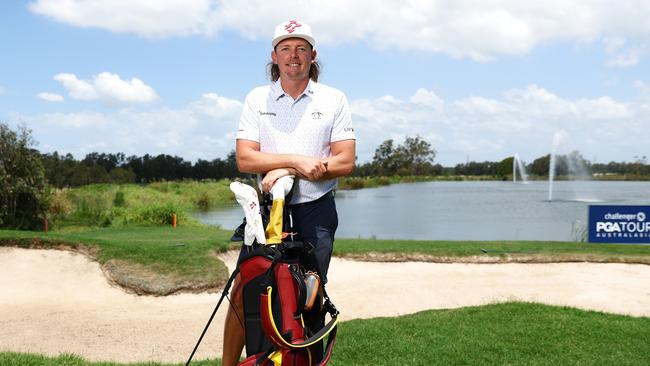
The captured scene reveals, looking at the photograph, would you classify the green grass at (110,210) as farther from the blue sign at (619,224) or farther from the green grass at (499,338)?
the green grass at (499,338)

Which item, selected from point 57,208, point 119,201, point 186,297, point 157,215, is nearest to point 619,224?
point 186,297

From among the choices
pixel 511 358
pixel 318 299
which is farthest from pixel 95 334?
pixel 318 299

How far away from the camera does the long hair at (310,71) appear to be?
336cm

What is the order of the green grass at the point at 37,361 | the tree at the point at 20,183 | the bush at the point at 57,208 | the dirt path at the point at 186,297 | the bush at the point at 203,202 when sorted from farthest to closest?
the bush at the point at 203,202, the bush at the point at 57,208, the tree at the point at 20,183, the dirt path at the point at 186,297, the green grass at the point at 37,361

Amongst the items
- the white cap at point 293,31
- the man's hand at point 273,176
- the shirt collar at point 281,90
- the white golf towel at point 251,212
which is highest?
the white cap at point 293,31

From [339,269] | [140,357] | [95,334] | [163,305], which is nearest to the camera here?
[140,357]

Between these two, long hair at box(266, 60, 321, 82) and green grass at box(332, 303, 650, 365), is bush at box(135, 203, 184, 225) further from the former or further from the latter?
long hair at box(266, 60, 321, 82)

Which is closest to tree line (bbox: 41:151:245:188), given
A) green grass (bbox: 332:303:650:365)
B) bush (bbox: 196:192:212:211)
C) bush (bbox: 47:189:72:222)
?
bush (bbox: 196:192:212:211)

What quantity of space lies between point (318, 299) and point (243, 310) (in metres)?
0.41

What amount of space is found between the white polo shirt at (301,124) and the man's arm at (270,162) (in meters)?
0.06

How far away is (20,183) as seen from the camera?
18.9m

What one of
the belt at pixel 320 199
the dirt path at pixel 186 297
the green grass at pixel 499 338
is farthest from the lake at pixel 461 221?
the belt at pixel 320 199

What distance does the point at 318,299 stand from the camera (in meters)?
3.02

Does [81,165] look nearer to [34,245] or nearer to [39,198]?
[39,198]
